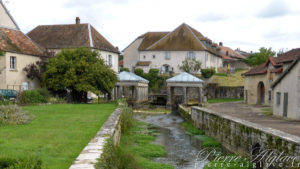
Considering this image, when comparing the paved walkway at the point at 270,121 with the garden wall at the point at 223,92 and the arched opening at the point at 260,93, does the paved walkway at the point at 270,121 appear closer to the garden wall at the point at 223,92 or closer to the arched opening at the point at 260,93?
the arched opening at the point at 260,93

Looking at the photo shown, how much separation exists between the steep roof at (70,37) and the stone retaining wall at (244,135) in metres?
19.5

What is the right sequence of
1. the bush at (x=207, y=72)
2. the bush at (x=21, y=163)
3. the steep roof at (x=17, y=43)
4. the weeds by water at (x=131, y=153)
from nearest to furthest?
the bush at (x=21, y=163), the weeds by water at (x=131, y=153), the steep roof at (x=17, y=43), the bush at (x=207, y=72)

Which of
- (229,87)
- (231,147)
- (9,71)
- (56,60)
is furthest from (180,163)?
(229,87)

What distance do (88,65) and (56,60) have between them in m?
2.74

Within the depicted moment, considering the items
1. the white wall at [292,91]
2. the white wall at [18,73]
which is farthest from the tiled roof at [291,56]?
the white wall at [18,73]

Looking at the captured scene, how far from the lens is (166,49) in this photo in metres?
46.6

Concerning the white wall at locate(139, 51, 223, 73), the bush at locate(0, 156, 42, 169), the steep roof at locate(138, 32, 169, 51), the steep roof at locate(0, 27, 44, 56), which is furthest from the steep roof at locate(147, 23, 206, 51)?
the bush at locate(0, 156, 42, 169)

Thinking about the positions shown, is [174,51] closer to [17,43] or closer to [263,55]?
[263,55]

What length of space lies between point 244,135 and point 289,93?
23.5 feet

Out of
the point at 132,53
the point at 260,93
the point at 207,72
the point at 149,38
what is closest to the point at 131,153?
the point at 260,93

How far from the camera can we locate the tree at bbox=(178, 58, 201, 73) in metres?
43.4

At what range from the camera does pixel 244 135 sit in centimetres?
1057

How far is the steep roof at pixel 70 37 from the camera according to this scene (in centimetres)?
3275

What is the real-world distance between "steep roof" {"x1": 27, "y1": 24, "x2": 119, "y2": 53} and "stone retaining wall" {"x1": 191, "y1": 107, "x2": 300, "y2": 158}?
19.5m
